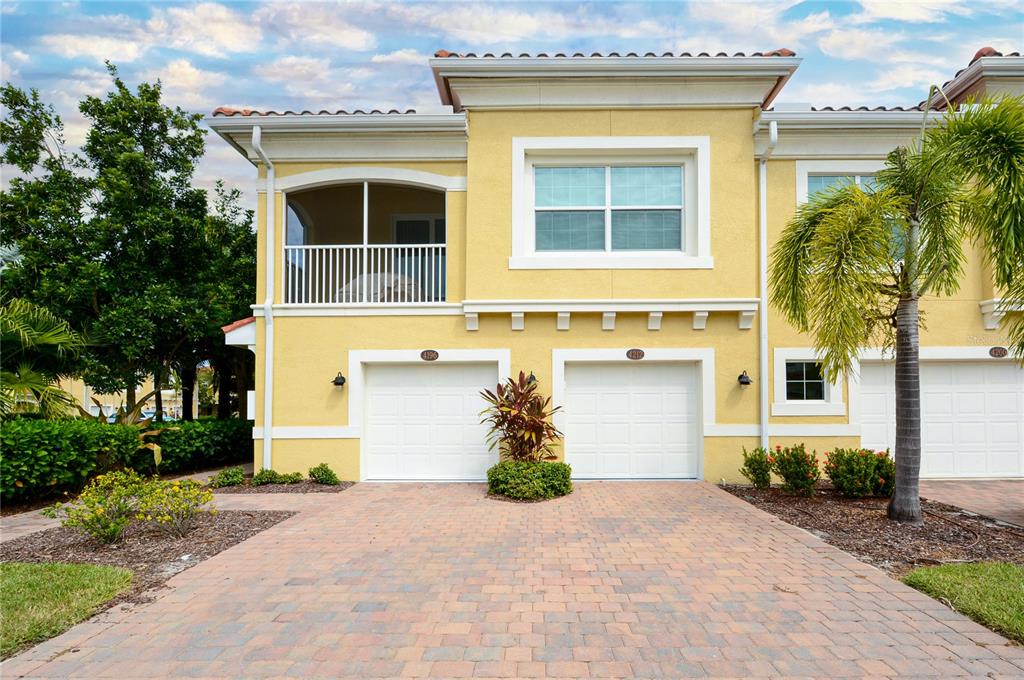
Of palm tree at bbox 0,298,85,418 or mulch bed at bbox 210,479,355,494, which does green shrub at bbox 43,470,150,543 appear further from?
palm tree at bbox 0,298,85,418

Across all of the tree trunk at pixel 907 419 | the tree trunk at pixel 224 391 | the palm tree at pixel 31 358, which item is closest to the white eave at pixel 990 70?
the tree trunk at pixel 907 419

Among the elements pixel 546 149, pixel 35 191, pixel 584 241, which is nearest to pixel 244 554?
pixel 584 241

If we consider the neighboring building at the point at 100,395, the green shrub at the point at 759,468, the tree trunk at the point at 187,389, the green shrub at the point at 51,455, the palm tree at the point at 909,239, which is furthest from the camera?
the tree trunk at the point at 187,389

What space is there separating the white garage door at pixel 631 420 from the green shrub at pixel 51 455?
775 cm

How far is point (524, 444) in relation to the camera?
29.7ft

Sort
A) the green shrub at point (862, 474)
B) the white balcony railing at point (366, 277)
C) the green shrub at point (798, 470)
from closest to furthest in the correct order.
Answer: the green shrub at point (862, 474) < the green shrub at point (798, 470) < the white balcony railing at point (366, 277)

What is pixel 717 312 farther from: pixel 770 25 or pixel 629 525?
pixel 770 25

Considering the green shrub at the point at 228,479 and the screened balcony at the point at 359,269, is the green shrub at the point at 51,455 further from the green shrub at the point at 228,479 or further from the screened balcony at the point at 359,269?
the screened balcony at the point at 359,269

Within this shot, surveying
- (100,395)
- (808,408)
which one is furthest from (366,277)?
(100,395)

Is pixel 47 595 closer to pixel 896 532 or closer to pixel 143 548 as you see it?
pixel 143 548

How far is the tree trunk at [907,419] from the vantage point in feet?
22.8

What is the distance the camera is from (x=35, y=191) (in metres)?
12.5

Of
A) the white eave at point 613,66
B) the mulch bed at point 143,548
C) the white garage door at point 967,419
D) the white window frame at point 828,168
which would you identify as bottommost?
the mulch bed at point 143,548

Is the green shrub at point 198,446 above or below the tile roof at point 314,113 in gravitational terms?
below
